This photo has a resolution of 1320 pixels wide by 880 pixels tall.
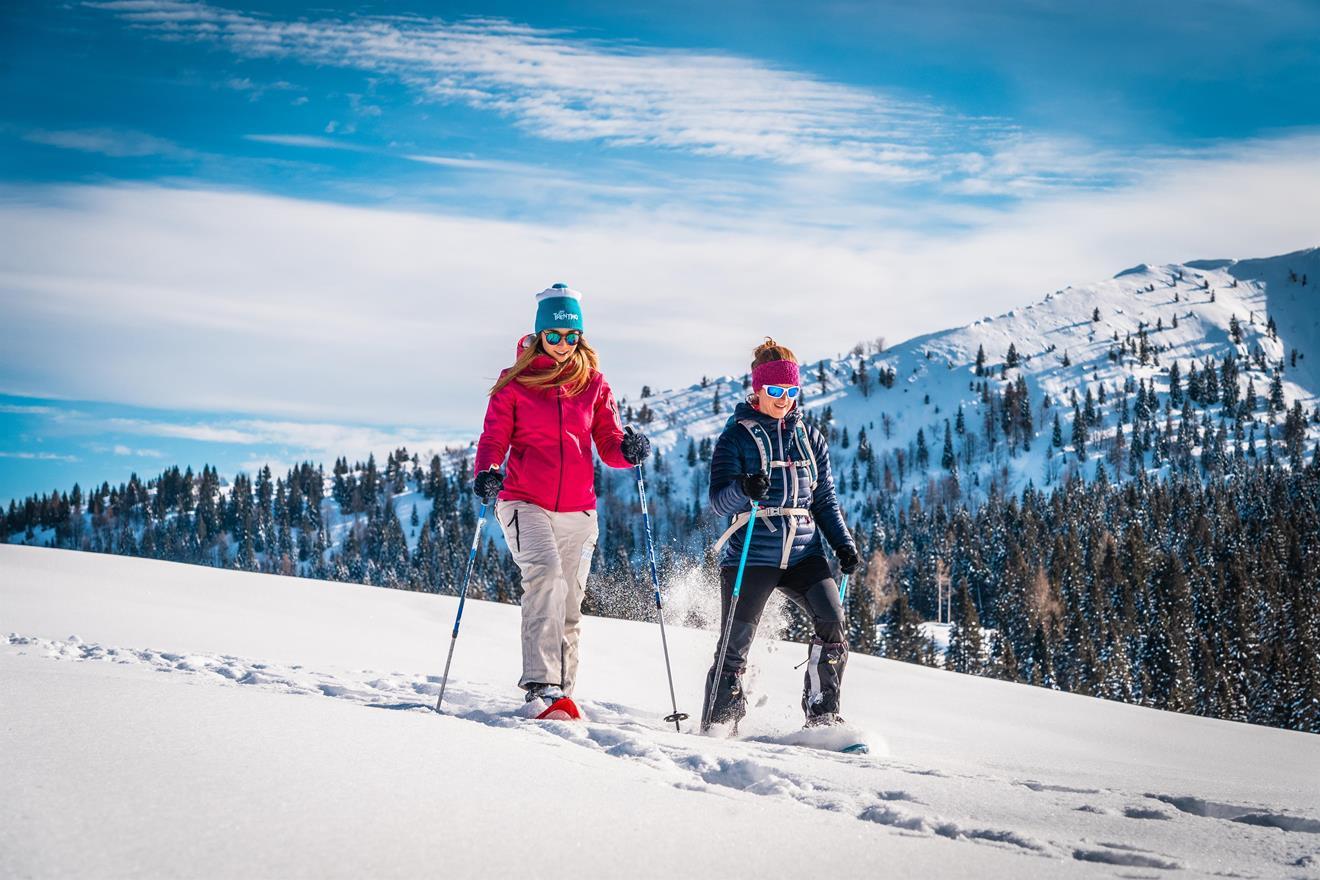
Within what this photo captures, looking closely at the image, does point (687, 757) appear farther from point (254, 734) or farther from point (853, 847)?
point (254, 734)

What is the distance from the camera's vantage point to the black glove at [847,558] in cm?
671

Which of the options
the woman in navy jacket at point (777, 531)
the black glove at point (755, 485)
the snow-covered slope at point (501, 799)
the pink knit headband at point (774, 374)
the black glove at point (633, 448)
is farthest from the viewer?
the pink knit headband at point (774, 374)

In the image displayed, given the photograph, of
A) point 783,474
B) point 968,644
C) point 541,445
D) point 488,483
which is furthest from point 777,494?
point 968,644

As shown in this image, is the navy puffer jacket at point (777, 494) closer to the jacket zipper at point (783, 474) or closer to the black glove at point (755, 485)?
the jacket zipper at point (783, 474)

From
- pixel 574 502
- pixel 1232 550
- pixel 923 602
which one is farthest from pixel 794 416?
pixel 923 602

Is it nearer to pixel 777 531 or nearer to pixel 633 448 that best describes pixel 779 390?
pixel 777 531

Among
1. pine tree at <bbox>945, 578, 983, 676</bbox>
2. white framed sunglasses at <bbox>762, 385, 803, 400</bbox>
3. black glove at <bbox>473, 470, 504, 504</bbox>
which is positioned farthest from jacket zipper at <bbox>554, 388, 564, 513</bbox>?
pine tree at <bbox>945, 578, 983, 676</bbox>

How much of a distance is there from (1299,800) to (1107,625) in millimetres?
76340

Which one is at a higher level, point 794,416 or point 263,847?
point 794,416

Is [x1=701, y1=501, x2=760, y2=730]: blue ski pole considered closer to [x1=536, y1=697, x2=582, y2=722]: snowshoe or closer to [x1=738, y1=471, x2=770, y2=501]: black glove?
[x1=738, y1=471, x2=770, y2=501]: black glove

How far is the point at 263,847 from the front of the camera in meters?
2.42

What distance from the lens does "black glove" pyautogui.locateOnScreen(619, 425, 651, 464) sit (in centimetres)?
659

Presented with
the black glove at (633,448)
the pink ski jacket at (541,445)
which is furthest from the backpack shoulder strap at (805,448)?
the pink ski jacket at (541,445)

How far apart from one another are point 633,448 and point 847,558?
1710 mm
